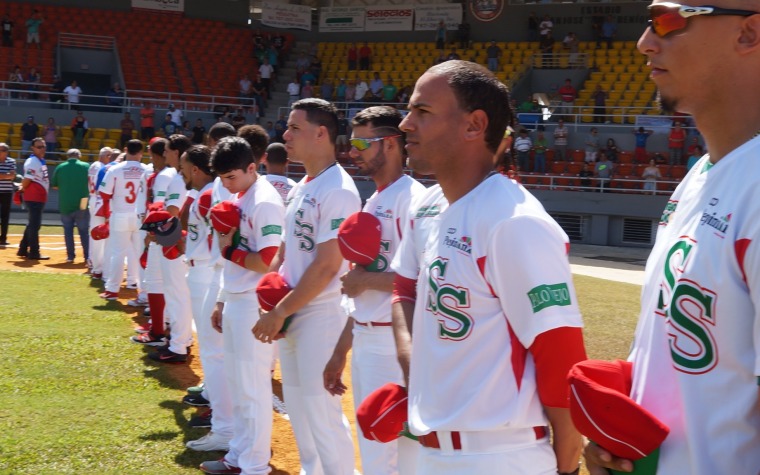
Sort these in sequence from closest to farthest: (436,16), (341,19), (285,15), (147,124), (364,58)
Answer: (147,124) < (364,58) < (436,16) < (285,15) < (341,19)

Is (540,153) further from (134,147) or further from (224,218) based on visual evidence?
(224,218)

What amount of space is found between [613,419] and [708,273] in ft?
1.21

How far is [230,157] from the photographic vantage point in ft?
17.1

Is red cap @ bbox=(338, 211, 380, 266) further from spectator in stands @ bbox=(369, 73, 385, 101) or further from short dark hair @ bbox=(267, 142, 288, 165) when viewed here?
spectator in stands @ bbox=(369, 73, 385, 101)

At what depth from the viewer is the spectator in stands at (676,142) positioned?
70.2 feet

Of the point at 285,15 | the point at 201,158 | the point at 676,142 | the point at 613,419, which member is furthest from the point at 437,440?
the point at 285,15

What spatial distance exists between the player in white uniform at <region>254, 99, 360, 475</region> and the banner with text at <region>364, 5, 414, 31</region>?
1107 inches

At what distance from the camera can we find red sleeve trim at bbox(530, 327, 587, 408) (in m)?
2.22

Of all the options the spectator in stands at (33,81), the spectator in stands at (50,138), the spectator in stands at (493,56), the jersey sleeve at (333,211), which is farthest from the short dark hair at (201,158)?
the spectator in stands at (493,56)

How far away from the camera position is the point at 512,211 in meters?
2.27

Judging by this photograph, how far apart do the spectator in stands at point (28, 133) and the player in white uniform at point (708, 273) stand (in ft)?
76.6

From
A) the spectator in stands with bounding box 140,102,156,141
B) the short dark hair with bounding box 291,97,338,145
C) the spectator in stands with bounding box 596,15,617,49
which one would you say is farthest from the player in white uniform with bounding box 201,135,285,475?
the spectator in stands with bounding box 596,15,617,49

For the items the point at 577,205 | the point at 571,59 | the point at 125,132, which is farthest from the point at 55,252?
the point at 571,59

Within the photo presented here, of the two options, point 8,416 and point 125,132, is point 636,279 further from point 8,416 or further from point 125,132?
point 125,132
